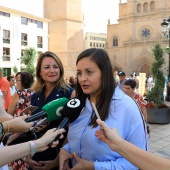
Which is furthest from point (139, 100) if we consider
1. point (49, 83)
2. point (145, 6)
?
point (145, 6)

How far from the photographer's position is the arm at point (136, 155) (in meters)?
1.08

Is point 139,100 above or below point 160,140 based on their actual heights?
above

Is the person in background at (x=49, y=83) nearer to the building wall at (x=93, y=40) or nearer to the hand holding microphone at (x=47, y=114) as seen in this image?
the hand holding microphone at (x=47, y=114)

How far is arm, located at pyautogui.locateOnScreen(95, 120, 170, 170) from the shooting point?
42.6 inches

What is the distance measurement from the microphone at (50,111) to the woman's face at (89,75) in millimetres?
258

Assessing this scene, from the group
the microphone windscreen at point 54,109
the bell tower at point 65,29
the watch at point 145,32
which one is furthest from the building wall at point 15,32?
the microphone windscreen at point 54,109

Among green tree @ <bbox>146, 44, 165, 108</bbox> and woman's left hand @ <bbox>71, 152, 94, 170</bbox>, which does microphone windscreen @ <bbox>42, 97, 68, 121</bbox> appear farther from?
green tree @ <bbox>146, 44, 165, 108</bbox>

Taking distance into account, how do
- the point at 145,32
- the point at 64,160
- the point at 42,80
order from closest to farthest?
the point at 64,160 < the point at 42,80 < the point at 145,32

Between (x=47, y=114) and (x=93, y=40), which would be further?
(x=93, y=40)

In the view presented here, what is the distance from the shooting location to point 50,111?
1661 mm

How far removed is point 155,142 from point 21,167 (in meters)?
3.41

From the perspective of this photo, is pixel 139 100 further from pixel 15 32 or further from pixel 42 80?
pixel 15 32

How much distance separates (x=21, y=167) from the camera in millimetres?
2607

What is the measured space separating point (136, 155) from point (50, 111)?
0.79 meters
